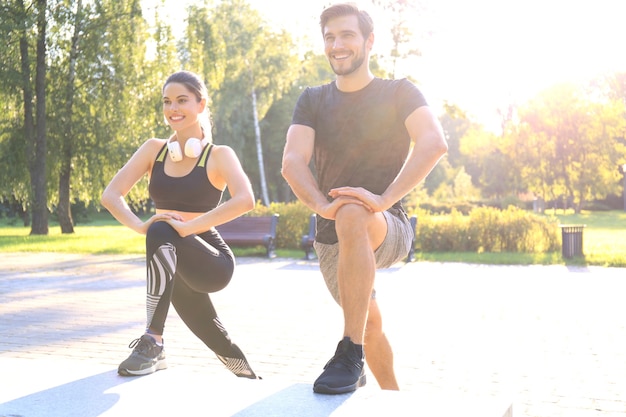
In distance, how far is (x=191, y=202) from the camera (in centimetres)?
416

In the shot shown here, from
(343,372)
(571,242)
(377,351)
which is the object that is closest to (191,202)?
(377,351)

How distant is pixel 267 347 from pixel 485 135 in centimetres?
5302

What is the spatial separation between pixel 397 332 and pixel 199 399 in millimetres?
4346

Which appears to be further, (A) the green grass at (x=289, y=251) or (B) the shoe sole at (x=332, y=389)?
(A) the green grass at (x=289, y=251)

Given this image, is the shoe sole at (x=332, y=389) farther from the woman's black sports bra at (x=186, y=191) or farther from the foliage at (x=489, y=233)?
the foliage at (x=489, y=233)

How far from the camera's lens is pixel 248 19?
136ft

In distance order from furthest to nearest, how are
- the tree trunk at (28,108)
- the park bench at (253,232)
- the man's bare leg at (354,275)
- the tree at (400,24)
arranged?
1. the tree at (400,24)
2. the tree trunk at (28,108)
3. the park bench at (253,232)
4. the man's bare leg at (354,275)

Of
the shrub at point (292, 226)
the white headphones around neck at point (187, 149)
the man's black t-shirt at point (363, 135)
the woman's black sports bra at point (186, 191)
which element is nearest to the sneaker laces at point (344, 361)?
the man's black t-shirt at point (363, 135)

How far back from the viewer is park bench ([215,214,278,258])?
666 inches

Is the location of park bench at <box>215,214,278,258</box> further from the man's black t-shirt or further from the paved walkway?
the man's black t-shirt

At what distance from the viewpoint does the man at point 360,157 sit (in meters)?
3.42

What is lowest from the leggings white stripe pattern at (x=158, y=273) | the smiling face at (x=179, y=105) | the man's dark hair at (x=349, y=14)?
the leggings white stripe pattern at (x=158, y=273)

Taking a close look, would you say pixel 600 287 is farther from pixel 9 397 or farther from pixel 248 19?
pixel 248 19

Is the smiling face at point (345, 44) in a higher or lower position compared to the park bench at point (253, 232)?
higher
